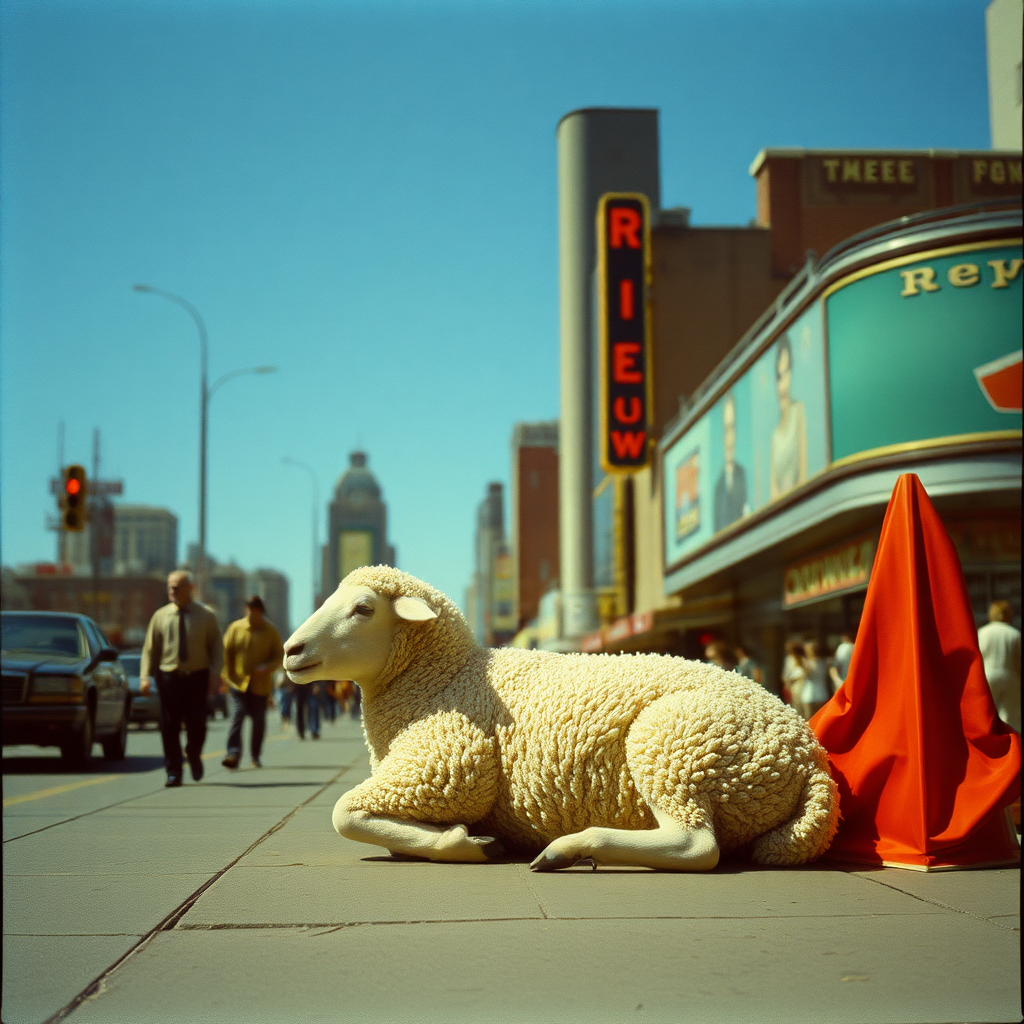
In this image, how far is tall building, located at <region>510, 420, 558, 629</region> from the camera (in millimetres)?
93312

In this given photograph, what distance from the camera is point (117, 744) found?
13922mm

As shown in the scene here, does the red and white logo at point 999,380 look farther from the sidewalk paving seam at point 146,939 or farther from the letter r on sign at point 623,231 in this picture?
the letter r on sign at point 623,231

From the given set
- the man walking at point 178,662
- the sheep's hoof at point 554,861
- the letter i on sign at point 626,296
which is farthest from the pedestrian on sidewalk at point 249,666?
the letter i on sign at point 626,296

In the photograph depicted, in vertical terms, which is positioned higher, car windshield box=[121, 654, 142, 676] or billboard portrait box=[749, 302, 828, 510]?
billboard portrait box=[749, 302, 828, 510]

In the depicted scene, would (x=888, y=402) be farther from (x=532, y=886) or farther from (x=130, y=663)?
(x=130, y=663)

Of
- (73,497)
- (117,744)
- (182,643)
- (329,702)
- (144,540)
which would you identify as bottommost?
(329,702)

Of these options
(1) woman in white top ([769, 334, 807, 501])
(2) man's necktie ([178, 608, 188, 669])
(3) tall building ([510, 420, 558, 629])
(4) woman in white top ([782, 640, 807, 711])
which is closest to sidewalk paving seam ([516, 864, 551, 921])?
(2) man's necktie ([178, 608, 188, 669])

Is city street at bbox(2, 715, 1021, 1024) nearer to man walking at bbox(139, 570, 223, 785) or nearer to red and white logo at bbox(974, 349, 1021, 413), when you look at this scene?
man walking at bbox(139, 570, 223, 785)

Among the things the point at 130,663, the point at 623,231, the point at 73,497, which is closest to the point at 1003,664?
the point at 73,497

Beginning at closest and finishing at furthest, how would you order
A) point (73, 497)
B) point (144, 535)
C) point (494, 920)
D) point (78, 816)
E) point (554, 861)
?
1. point (494, 920)
2. point (554, 861)
3. point (78, 816)
4. point (73, 497)
5. point (144, 535)

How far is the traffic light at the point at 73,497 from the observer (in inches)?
661

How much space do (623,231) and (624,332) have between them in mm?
2655

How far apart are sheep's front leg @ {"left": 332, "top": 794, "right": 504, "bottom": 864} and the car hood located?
25.3ft

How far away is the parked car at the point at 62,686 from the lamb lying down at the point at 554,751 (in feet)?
21.2
